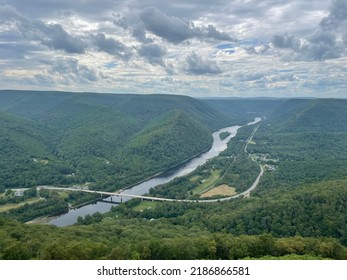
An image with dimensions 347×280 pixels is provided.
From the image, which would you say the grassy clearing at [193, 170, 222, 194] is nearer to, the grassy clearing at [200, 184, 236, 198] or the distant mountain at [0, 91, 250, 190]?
the grassy clearing at [200, 184, 236, 198]

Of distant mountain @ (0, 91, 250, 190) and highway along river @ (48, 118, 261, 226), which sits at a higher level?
distant mountain @ (0, 91, 250, 190)

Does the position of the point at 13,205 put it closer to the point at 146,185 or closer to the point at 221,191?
the point at 146,185

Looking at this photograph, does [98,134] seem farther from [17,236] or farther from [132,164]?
[17,236]

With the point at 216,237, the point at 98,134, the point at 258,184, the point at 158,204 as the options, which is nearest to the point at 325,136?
the point at 258,184

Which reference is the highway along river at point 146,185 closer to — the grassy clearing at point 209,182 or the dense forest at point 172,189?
the dense forest at point 172,189

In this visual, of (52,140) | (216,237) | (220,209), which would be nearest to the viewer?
(216,237)

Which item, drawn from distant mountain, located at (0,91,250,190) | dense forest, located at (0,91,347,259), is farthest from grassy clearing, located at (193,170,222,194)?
distant mountain, located at (0,91,250,190)

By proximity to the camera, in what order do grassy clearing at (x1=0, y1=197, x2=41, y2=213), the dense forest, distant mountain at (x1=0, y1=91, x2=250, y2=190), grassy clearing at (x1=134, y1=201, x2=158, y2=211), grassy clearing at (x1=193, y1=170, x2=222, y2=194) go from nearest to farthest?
the dense forest → grassy clearing at (x1=0, y1=197, x2=41, y2=213) → grassy clearing at (x1=134, y1=201, x2=158, y2=211) → grassy clearing at (x1=193, y1=170, x2=222, y2=194) → distant mountain at (x1=0, y1=91, x2=250, y2=190)
